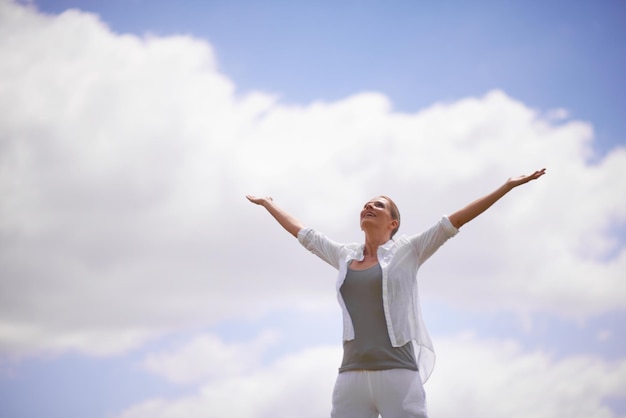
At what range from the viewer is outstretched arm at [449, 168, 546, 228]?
6.02m

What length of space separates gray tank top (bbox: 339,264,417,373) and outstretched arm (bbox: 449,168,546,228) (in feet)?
2.92

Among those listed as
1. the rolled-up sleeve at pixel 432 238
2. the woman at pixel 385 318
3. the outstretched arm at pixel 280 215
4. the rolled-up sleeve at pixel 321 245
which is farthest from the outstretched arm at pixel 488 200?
the outstretched arm at pixel 280 215

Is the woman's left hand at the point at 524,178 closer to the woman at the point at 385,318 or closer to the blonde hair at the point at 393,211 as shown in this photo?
the woman at the point at 385,318

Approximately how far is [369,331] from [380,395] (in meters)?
0.55

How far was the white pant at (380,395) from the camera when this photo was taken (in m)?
5.79

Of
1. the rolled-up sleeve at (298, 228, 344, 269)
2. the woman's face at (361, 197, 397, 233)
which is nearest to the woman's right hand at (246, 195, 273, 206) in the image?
the rolled-up sleeve at (298, 228, 344, 269)

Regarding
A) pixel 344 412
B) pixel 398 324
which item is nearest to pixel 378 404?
pixel 344 412

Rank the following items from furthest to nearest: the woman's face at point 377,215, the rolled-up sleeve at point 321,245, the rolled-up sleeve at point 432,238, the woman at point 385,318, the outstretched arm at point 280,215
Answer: the outstretched arm at point 280,215, the rolled-up sleeve at point 321,245, the woman's face at point 377,215, the rolled-up sleeve at point 432,238, the woman at point 385,318

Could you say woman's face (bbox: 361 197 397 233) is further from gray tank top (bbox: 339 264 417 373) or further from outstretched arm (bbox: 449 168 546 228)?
outstretched arm (bbox: 449 168 546 228)

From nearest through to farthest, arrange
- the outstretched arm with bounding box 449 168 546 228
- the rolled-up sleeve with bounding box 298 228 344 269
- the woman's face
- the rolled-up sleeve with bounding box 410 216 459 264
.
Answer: the outstretched arm with bounding box 449 168 546 228 < the rolled-up sleeve with bounding box 410 216 459 264 < the woman's face < the rolled-up sleeve with bounding box 298 228 344 269

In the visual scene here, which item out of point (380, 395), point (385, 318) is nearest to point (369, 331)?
point (385, 318)

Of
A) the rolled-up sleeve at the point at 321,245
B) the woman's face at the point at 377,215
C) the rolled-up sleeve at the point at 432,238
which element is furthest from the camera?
the rolled-up sleeve at the point at 321,245

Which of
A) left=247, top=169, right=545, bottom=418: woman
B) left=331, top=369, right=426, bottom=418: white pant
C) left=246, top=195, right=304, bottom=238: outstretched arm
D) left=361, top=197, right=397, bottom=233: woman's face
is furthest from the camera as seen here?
left=246, top=195, right=304, bottom=238: outstretched arm

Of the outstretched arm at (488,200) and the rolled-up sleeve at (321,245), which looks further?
the rolled-up sleeve at (321,245)
